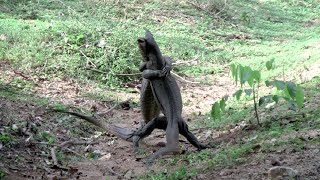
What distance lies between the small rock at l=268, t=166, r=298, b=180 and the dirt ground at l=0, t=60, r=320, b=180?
0.21ft

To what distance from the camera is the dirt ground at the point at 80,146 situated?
11.3 ft

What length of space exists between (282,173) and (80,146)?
2.77 metres

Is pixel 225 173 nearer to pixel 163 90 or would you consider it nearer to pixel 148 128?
pixel 163 90

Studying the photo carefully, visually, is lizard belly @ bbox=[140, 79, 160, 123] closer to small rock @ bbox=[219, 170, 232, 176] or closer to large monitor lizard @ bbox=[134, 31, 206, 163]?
large monitor lizard @ bbox=[134, 31, 206, 163]

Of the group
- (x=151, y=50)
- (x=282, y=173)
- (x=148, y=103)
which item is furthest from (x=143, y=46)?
(x=282, y=173)

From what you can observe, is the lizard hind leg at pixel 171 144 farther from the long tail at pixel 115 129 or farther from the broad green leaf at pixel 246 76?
the broad green leaf at pixel 246 76

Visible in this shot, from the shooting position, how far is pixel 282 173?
3068 millimetres

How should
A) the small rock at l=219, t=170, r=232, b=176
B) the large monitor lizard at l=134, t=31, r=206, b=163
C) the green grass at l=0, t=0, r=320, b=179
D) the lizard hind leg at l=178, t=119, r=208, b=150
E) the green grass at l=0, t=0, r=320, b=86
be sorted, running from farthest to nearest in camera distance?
the green grass at l=0, t=0, r=320, b=86, the large monitor lizard at l=134, t=31, r=206, b=163, the lizard hind leg at l=178, t=119, r=208, b=150, the green grass at l=0, t=0, r=320, b=179, the small rock at l=219, t=170, r=232, b=176

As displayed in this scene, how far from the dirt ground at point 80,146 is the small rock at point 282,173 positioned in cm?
6

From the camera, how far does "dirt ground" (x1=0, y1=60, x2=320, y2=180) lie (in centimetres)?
344

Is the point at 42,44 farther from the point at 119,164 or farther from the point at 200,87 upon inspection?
the point at 119,164

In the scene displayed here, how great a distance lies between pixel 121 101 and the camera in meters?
7.54

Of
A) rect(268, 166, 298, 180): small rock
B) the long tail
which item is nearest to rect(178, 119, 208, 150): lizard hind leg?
the long tail

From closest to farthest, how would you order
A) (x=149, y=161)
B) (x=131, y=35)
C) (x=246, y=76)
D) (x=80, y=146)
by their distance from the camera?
1. (x=246, y=76)
2. (x=149, y=161)
3. (x=80, y=146)
4. (x=131, y=35)
